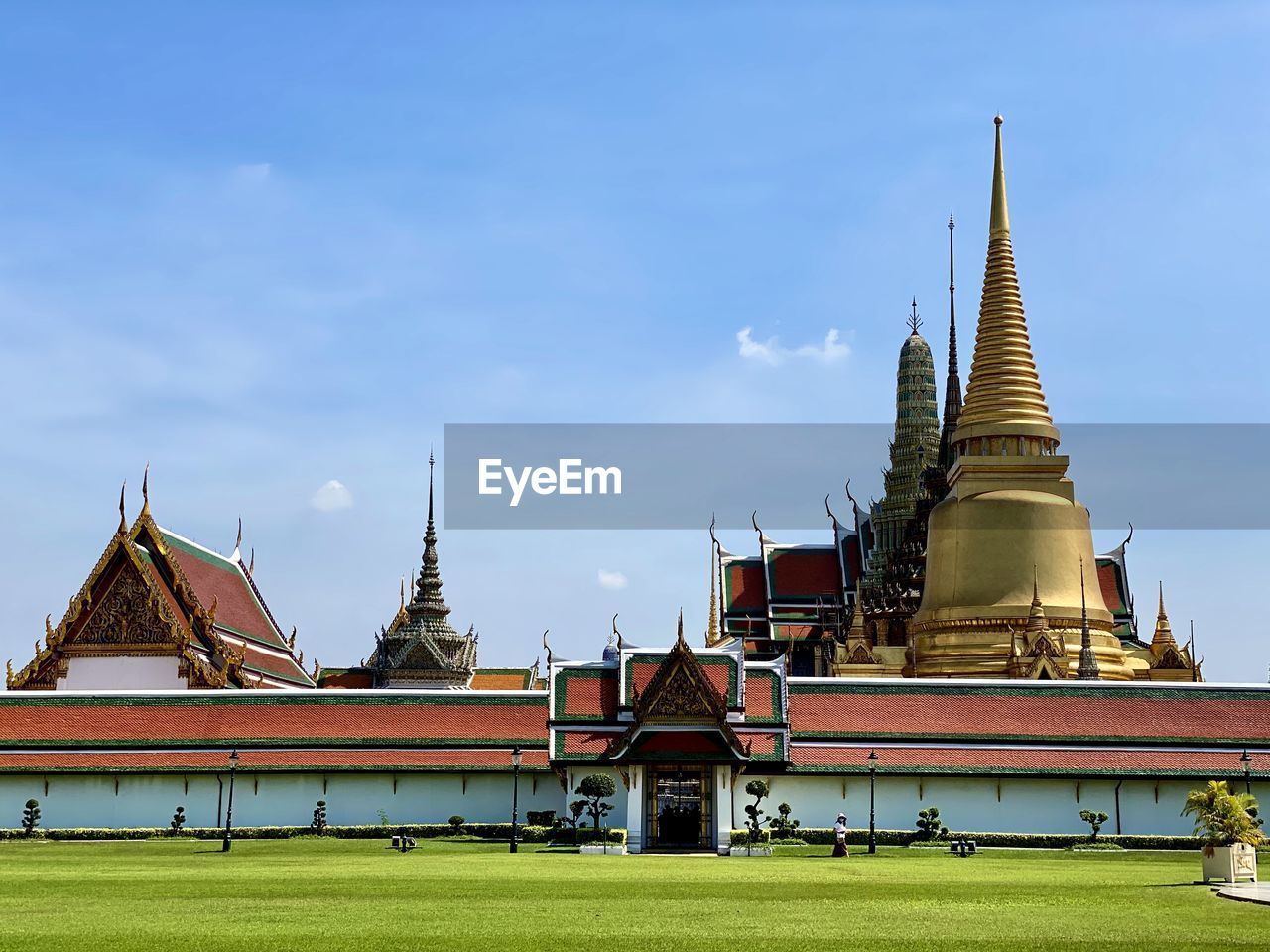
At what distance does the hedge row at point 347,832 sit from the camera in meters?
34.9

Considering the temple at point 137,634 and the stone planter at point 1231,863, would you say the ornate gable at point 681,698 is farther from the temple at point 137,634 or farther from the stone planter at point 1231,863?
the temple at point 137,634

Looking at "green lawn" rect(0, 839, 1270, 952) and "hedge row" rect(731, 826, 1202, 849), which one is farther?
"hedge row" rect(731, 826, 1202, 849)

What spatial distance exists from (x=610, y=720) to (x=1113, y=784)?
37.3 feet

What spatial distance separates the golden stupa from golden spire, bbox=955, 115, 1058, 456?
1.3 inches

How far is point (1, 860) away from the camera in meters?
27.5

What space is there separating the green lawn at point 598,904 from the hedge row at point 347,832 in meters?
5.90

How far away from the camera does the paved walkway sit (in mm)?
18888

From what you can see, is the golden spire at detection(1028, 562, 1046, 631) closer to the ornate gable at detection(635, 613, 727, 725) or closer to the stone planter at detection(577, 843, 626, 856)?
the ornate gable at detection(635, 613, 727, 725)

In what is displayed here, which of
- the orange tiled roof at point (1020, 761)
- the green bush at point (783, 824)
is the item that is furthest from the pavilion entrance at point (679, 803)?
the orange tiled roof at point (1020, 761)

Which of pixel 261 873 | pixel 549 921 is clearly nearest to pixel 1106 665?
pixel 261 873

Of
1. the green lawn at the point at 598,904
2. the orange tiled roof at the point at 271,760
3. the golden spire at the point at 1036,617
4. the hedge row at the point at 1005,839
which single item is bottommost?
the green lawn at the point at 598,904

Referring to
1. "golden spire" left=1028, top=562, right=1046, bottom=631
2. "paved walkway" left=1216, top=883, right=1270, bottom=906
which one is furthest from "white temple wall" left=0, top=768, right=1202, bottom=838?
"paved walkway" left=1216, top=883, right=1270, bottom=906

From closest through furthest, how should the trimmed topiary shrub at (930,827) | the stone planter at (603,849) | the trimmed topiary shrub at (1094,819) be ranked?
the stone planter at (603,849)
the trimmed topiary shrub at (930,827)
the trimmed topiary shrub at (1094,819)

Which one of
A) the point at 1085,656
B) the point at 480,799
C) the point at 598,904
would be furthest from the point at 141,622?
the point at 598,904
